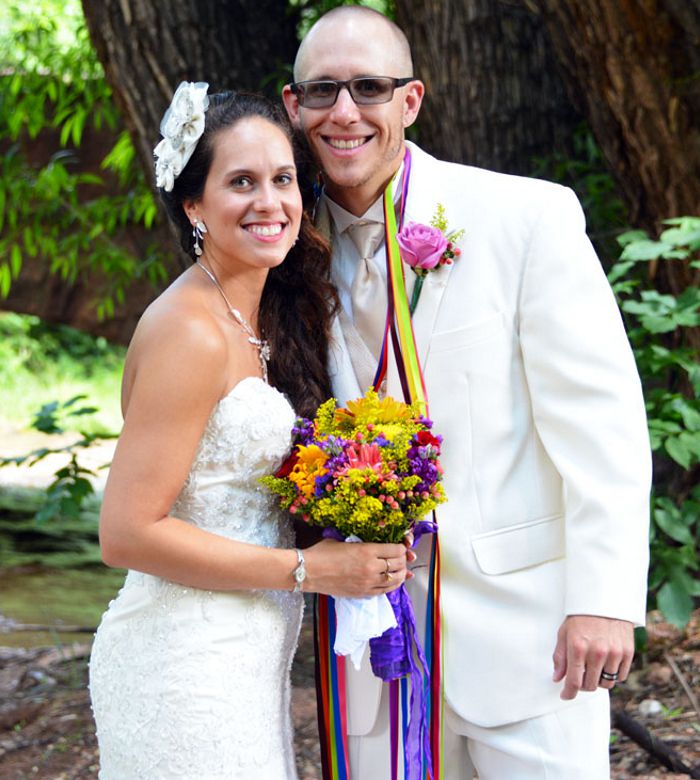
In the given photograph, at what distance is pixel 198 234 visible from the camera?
7.90 feet

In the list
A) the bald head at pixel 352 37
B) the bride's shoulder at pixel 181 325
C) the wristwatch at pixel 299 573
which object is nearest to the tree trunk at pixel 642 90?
the bald head at pixel 352 37

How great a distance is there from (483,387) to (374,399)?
24cm

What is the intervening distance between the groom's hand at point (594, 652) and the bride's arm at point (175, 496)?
0.36m

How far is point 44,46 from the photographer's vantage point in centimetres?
502

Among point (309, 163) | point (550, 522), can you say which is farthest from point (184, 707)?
point (309, 163)

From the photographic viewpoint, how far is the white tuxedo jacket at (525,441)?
222 centimetres

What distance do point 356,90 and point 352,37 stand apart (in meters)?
0.12

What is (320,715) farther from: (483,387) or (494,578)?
(483,387)

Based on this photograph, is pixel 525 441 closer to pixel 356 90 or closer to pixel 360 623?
pixel 360 623

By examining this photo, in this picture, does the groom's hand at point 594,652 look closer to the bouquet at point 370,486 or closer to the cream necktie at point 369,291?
the bouquet at point 370,486

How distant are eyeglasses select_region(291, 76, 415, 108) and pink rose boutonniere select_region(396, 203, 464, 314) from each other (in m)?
0.31

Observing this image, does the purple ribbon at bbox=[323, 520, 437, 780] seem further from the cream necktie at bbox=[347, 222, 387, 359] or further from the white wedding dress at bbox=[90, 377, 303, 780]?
the cream necktie at bbox=[347, 222, 387, 359]

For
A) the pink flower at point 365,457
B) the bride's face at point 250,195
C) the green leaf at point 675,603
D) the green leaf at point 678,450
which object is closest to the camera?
the pink flower at point 365,457

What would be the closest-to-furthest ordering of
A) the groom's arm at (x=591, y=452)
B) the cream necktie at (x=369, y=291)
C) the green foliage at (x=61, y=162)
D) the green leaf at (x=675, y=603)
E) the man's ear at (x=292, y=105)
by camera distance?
the groom's arm at (x=591, y=452)
the cream necktie at (x=369, y=291)
the man's ear at (x=292, y=105)
the green leaf at (x=675, y=603)
the green foliage at (x=61, y=162)
